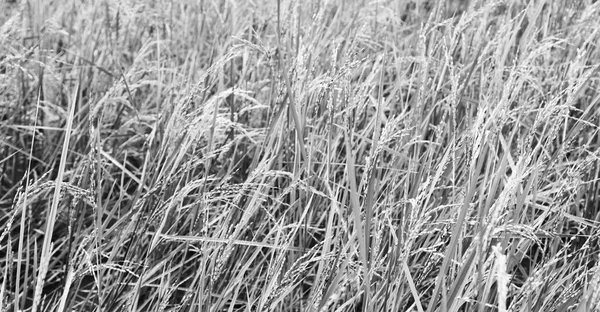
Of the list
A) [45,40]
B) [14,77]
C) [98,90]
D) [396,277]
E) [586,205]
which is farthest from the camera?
[45,40]

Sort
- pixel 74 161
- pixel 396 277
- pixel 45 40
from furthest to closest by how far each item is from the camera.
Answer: pixel 45 40 → pixel 74 161 → pixel 396 277

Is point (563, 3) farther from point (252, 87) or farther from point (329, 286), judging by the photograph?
point (329, 286)

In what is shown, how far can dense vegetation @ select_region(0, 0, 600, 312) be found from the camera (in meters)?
1.60

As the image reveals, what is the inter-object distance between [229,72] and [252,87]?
0.21 m

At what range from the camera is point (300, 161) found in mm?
2082

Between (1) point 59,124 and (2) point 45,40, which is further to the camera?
(2) point 45,40

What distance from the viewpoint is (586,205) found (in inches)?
83.8

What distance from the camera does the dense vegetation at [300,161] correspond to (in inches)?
63.0

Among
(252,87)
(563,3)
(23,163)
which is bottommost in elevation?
(23,163)

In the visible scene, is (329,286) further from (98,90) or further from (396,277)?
(98,90)

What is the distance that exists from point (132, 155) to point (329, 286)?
1244 millimetres

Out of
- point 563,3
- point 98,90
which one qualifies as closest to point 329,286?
point 98,90

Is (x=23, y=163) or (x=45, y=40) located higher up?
(x=45, y=40)

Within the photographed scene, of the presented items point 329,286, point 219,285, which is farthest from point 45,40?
point 329,286
